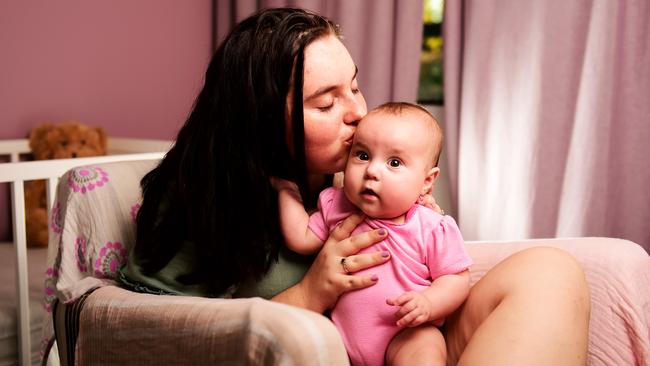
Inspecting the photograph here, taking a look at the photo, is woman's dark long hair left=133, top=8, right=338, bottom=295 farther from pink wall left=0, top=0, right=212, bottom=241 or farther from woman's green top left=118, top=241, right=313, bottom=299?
pink wall left=0, top=0, right=212, bottom=241

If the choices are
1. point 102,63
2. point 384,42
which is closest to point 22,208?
point 102,63

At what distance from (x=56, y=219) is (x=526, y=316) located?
34.7 inches

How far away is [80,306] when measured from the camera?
40.8 inches

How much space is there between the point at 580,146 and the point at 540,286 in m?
1.33

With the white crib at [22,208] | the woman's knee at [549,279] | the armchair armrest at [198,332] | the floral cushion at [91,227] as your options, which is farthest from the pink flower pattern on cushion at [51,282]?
the woman's knee at [549,279]

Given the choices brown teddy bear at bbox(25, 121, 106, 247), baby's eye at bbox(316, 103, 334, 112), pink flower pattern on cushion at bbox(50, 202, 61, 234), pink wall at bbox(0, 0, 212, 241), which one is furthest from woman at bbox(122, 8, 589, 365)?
pink wall at bbox(0, 0, 212, 241)

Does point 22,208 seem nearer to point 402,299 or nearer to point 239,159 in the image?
point 239,159

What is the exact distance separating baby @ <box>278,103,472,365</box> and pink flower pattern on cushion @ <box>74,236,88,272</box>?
471 mm

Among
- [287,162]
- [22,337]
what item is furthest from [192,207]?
[22,337]

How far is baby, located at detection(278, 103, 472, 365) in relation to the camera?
1.00 metres

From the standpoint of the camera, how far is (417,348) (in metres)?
0.97

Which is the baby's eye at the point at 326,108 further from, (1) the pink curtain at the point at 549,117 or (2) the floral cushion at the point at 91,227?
(1) the pink curtain at the point at 549,117

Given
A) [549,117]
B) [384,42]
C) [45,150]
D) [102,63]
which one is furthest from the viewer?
[102,63]

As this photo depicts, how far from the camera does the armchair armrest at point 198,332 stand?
788 mm
